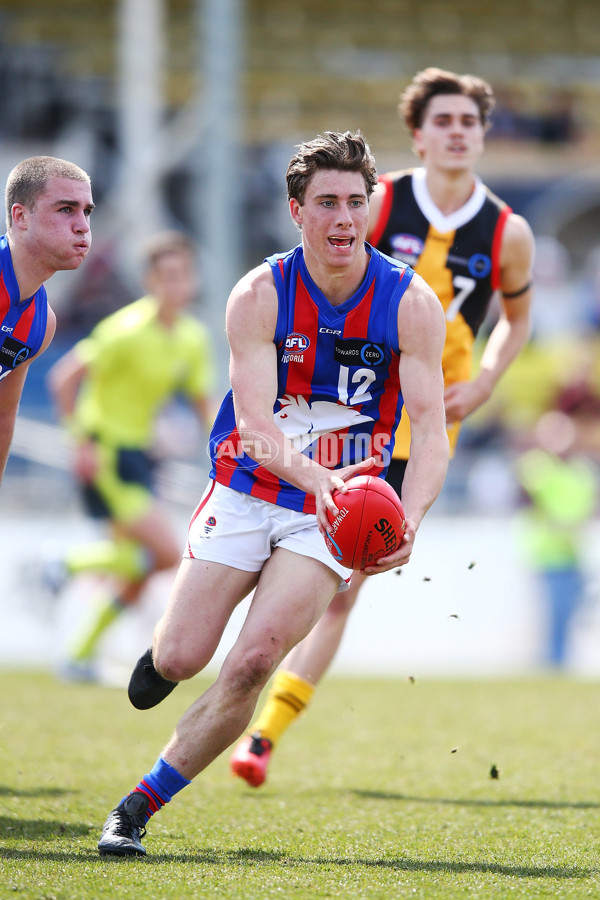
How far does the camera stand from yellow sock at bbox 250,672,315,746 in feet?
16.6

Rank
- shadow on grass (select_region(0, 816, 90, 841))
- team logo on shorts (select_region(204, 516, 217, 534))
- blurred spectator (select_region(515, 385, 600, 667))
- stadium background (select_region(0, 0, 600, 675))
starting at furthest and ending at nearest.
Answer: blurred spectator (select_region(515, 385, 600, 667))
stadium background (select_region(0, 0, 600, 675))
team logo on shorts (select_region(204, 516, 217, 534))
shadow on grass (select_region(0, 816, 90, 841))

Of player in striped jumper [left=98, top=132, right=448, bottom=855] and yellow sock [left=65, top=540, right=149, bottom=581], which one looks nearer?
player in striped jumper [left=98, top=132, right=448, bottom=855]

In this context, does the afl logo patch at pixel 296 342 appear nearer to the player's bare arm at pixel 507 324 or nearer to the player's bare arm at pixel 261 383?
the player's bare arm at pixel 261 383

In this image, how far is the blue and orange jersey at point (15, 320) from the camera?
4234mm

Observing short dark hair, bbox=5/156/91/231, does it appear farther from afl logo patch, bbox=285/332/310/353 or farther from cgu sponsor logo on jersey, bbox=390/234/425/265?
cgu sponsor logo on jersey, bbox=390/234/425/265

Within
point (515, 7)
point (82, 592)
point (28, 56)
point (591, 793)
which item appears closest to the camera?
point (591, 793)

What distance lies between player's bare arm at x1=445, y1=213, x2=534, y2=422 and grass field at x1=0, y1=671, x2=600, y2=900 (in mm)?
1591

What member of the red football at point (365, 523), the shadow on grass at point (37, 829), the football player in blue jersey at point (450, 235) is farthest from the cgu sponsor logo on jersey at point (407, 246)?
the shadow on grass at point (37, 829)

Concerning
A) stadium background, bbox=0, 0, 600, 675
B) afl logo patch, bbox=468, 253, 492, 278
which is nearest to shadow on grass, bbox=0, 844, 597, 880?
afl logo patch, bbox=468, 253, 492, 278

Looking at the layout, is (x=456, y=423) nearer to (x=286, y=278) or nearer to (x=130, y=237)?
(x=286, y=278)

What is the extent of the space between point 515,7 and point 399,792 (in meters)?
18.7

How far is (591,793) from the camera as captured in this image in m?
5.04

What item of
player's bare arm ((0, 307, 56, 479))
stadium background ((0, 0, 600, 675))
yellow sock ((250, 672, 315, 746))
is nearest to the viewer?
player's bare arm ((0, 307, 56, 479))

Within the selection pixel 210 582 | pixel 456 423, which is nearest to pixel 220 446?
pixel 210 582
